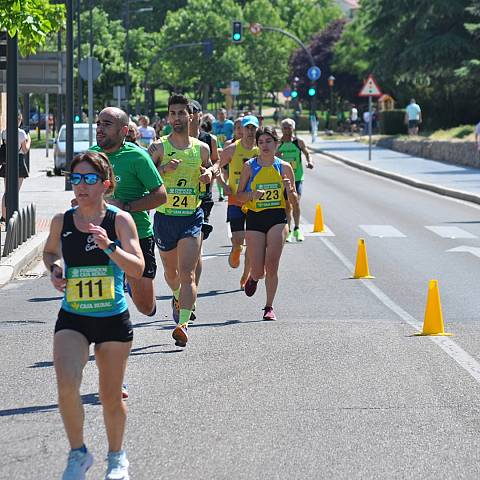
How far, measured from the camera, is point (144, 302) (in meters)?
8.59

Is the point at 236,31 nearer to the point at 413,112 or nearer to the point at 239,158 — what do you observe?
the point at 413,112

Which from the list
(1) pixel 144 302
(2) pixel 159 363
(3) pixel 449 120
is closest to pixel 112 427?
(1) pixel 144 302

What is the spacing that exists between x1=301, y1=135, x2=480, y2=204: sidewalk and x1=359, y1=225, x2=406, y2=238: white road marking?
272 inches

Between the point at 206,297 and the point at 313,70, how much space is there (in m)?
54.5

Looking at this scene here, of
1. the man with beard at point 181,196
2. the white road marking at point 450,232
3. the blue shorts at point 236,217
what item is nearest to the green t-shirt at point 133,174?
the man with beard at point 181,196

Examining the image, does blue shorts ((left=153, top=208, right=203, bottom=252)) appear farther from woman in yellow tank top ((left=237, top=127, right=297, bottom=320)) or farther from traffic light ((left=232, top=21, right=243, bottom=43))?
traffic light ((left=232, top=21, right=243, bottom=43))

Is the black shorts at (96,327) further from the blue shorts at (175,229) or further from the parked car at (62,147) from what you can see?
the parked car at (62,147)

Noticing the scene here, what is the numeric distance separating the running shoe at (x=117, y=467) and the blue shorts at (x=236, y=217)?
9102 millimetres

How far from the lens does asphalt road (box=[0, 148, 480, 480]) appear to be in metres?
6.94

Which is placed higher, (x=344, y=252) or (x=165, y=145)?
(x=165, y=145)

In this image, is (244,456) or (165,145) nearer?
(244,456)

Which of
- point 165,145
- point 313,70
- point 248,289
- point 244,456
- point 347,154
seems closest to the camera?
point 244,456

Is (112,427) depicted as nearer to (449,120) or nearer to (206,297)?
(206,297)

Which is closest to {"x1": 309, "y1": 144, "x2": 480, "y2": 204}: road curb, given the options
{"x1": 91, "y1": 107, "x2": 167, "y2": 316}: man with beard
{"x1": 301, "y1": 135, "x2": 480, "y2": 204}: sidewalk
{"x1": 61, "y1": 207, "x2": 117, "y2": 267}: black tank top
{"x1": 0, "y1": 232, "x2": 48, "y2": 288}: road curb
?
{"x1": 301, "y1": 135, "x2": 480, "y2": 204}: sidewalk
